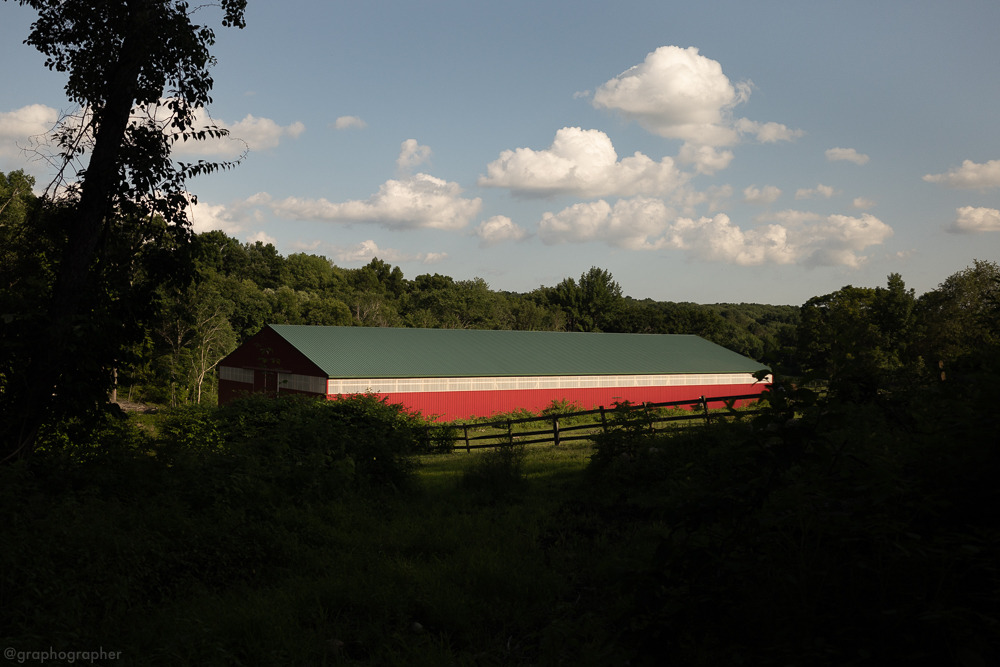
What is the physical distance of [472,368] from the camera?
4012 centimetres

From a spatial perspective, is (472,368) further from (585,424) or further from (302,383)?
(585,424)

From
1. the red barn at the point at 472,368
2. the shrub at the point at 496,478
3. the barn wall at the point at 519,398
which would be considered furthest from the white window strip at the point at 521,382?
the shrub at the point at 496,478

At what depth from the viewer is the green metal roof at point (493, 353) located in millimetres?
37844

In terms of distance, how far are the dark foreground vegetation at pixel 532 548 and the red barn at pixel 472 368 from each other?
2217 centimetres

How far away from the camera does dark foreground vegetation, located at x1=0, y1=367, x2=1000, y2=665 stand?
154 inches

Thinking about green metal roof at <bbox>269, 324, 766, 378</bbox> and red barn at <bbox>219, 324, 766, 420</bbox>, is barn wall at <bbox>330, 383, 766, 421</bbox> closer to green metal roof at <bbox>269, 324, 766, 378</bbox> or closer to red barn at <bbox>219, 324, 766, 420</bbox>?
red barn at <bbox>219, 324, 766, 420</bbox>

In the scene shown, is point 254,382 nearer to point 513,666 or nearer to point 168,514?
point 168,514

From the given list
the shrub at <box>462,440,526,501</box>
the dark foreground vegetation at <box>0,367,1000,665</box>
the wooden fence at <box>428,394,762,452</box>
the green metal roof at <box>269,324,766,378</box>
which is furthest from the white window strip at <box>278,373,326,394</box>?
the shrub at <box>462,440,526,501</box>

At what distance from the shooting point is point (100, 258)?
1118 centimetres

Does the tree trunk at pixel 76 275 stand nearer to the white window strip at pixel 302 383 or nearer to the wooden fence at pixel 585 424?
the wooden fence at pixel 585 424

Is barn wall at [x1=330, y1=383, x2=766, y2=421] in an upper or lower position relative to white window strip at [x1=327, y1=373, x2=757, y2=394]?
lower

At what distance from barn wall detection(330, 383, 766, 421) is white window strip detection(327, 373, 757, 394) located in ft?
0.92

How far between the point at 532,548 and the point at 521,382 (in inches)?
1264

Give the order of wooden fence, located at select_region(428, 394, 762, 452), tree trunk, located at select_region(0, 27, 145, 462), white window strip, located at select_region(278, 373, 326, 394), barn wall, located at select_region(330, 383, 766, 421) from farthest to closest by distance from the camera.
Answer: barn wall, located at select_region(330, 383, 766, 421) < white window strip, located at select_region(278, 373, 326, 394) < wooden fence, located at select_region(428, 394, 762, 452) < tree trunk, located at select_region(0, 27, 145, 462)
